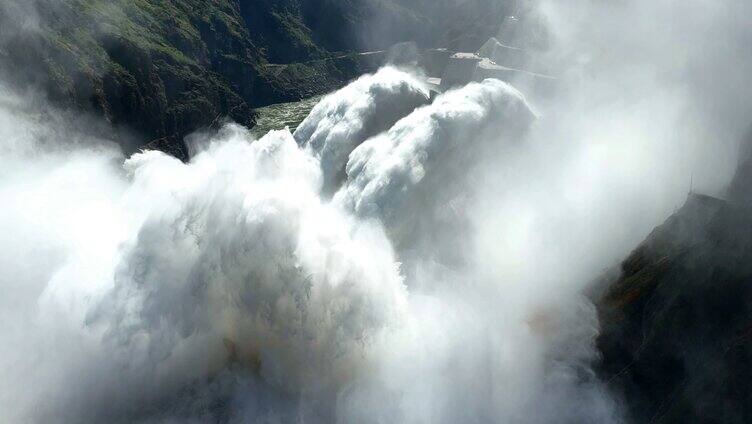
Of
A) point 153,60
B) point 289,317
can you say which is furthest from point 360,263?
point 153,60

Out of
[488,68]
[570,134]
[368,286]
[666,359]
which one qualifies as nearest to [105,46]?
[488,68]

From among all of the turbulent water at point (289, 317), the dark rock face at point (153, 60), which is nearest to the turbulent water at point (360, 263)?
the turbulent water at point (289, 317)

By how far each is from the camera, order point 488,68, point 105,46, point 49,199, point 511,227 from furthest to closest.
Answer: point 105,46 < point 488,68 < point 49,199 < point 511,227

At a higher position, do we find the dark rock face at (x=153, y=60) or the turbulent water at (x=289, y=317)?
the turbulent water at (x=289, y=317)

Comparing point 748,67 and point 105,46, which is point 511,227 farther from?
point 105,46

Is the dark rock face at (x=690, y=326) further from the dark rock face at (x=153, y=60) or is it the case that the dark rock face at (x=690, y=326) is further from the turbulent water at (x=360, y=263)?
the dark rock face at (x=153, y=60)

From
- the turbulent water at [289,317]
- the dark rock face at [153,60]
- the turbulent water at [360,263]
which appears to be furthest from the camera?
the dark rock face at [153,60]

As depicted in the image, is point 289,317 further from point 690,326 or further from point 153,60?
point 153,60

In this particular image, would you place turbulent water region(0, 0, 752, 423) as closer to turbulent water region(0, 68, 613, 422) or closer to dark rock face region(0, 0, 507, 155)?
turbulent water region(0, 68, 613, 422)

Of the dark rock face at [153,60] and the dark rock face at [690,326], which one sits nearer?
the dark rock face at [690,326]
